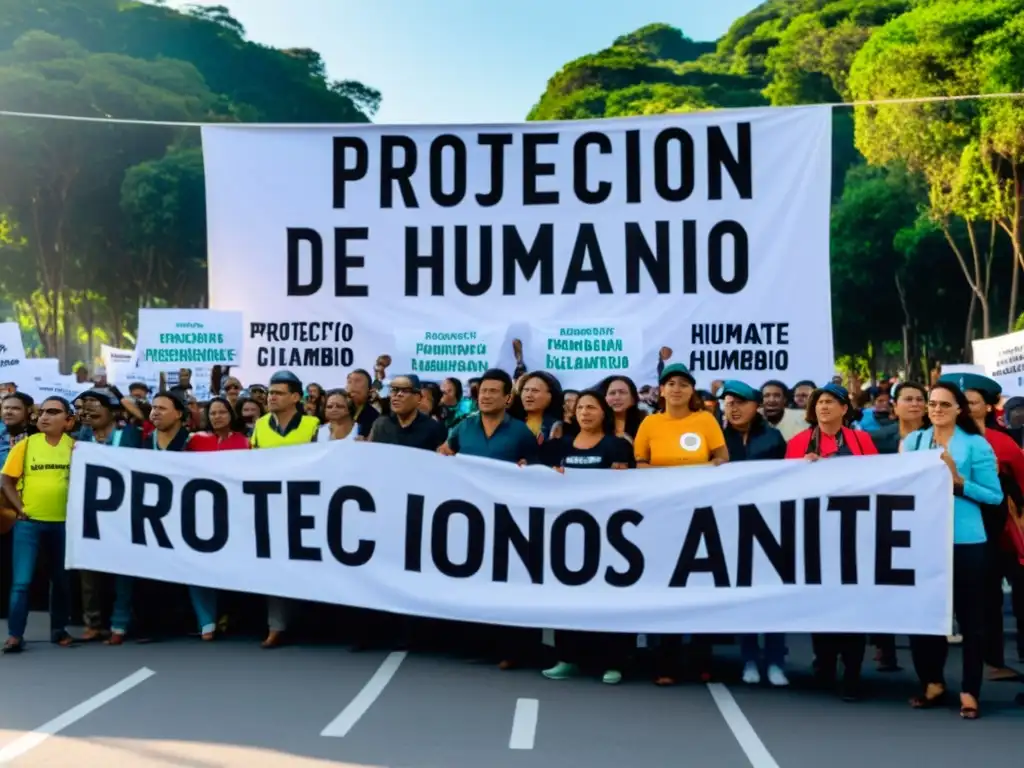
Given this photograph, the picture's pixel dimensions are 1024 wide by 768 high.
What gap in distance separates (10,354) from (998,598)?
12.0 metres

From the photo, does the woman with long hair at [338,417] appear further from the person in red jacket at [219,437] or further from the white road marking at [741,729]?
the white road marking at [741,729]

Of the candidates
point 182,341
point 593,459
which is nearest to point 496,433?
point 593,459

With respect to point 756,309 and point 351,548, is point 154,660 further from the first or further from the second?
point 756,309

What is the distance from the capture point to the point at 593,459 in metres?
9.23

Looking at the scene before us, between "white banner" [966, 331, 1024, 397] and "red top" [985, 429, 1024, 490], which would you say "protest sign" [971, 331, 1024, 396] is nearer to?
"white banner" [966, 331, 1024, 397]

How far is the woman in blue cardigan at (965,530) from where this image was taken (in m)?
8.19

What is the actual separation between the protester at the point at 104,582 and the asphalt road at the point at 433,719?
2.01ft

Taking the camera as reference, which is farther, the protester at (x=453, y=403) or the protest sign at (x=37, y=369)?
the protest sign at (x=37, y=369)

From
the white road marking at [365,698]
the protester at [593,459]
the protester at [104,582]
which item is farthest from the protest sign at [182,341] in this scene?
the protester at [593,459]

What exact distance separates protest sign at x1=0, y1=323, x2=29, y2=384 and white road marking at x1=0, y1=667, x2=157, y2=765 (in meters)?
8.77

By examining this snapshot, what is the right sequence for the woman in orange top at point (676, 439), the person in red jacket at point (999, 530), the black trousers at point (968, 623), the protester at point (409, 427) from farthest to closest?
the protester at point (409, 427) → the woman in orange top at point (676, 439) → the person in red jacket at point (999, 530) → the black trousers at point (968, 623)

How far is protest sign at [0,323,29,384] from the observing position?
56.9ft

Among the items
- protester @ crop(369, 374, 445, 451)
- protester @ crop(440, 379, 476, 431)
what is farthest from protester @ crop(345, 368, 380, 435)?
protester @ crop(369, 374, 445, 451)

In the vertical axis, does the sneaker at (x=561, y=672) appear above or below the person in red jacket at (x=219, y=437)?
below
